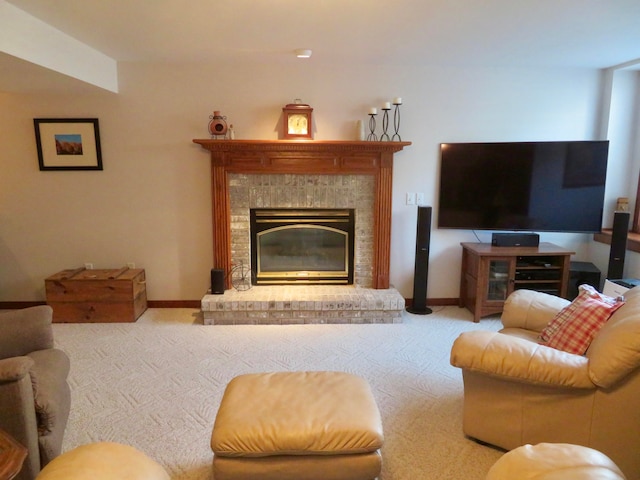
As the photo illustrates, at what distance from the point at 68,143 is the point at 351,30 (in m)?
2.86

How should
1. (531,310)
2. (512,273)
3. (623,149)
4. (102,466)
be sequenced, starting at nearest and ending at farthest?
(102,466), (531,310), (512,273), (623,149)

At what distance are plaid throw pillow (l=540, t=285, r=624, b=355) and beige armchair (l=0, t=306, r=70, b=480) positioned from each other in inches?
96.1

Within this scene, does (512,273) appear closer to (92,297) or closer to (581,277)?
(581,277)

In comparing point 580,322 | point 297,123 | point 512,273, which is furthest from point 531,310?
point 297,123

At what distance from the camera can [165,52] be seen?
3525 mm

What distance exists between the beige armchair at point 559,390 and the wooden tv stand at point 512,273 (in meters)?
1.70

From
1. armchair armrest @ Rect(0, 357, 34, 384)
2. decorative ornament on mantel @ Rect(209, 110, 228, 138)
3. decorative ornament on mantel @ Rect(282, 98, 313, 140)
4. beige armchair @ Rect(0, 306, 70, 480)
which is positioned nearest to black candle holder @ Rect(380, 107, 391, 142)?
decorative ornament on mantel @ Rect(282, 98, 313, 140)

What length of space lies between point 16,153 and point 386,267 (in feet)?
12.1

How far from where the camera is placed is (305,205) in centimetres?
419

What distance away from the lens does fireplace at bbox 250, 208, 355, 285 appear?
4.23 m

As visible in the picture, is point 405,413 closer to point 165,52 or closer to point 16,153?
point 165,52

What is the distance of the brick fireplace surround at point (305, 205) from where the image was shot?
3902mm

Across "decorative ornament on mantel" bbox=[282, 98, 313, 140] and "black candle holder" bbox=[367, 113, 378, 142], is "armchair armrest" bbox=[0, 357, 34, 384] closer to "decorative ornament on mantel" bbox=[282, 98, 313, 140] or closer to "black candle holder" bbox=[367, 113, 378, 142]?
"decorative ornament on mantel" bbox=[282, 98, 313, 140]

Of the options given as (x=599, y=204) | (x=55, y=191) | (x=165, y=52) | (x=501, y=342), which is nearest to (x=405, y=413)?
(x=501, y=342)
